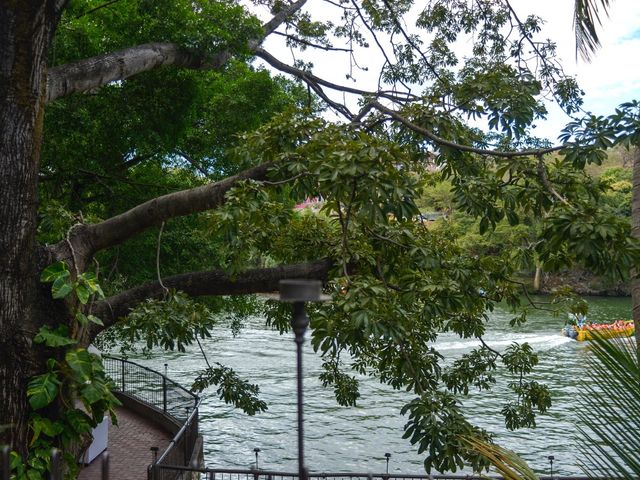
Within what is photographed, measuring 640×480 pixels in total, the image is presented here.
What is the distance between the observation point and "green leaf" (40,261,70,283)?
21.9 ft

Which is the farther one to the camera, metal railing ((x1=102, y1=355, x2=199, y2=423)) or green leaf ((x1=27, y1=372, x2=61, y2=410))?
metal railing ((x1=102, y1=355, x2=199, y2=423))

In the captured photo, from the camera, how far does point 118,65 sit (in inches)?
348

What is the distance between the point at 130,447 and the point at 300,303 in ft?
44.4

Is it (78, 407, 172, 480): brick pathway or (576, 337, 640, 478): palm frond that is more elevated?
(576, 337, 640, 478): palm frond

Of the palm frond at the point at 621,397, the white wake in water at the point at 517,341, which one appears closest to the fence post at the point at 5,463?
the palm frond at the point at 621,397

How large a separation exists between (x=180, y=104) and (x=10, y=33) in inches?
263

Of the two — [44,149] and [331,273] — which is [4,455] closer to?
[331,273]

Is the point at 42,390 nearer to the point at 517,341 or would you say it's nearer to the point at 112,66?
the point at 112,66

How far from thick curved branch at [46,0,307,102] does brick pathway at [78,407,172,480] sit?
23.0 ft

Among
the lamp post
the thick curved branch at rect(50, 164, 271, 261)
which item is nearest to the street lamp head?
the lamp post

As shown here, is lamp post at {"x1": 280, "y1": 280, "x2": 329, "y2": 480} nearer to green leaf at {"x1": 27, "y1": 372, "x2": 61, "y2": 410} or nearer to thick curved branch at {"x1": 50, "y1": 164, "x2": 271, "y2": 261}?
green leaf at {"x1": 27, "y1": 372, "x2": 61, "y2": 410}

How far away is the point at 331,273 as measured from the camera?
798cm

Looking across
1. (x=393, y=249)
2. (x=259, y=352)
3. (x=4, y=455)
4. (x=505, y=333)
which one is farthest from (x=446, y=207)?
(x=4, y=455)

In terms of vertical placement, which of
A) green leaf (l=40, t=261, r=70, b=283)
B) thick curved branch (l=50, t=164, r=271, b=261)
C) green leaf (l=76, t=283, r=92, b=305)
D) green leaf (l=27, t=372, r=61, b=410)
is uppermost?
thick curved branch (l=50, t=164, r=271, b=261)
